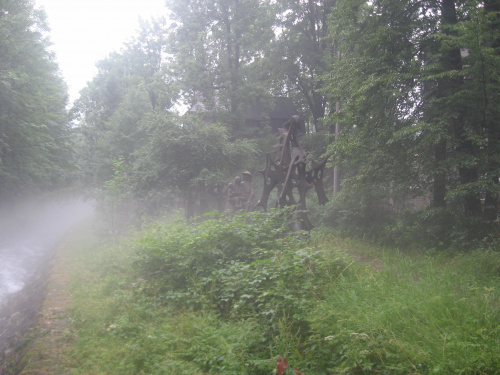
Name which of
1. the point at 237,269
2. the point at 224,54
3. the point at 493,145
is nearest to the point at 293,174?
the point at 237,269

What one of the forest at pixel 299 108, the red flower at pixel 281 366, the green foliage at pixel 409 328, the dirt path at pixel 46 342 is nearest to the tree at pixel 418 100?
the forest at pixel 299 108

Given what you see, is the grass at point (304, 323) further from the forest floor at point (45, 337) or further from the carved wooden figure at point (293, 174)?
the carved wooden figure at point (293, 174)

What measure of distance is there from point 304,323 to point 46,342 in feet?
14.9

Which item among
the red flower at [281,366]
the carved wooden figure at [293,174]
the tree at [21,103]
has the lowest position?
the red flower at [281,366]

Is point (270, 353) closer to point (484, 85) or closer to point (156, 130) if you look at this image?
point (484, 85)

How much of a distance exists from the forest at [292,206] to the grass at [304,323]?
26mm

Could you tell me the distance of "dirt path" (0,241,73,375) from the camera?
5.52 m

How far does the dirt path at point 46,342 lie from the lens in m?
5.52

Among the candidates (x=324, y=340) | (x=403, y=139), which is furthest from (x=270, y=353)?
(x=403, y=139)

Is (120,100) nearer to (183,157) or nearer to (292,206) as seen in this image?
(183,157)

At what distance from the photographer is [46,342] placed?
6.38 m

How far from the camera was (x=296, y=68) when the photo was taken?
79.3 feet

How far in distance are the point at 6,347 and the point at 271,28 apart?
73.3 feet

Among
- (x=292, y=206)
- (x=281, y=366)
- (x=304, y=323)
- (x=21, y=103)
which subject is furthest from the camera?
(x=21, y=103)
